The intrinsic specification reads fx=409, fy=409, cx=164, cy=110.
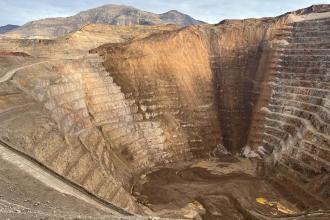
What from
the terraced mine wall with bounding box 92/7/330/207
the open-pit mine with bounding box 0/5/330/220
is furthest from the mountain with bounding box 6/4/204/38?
the terraced mine wall with bounding box 92/7/330/207

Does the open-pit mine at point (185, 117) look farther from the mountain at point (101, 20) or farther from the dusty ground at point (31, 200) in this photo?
the mountain at point (101, 20)

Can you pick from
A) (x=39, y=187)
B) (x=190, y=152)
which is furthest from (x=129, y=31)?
(x=39, y=187)

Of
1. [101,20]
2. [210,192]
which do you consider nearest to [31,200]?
[210,192]

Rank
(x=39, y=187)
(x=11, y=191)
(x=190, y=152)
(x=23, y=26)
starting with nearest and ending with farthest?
1. (x=11, y=191)
2. (x=39, y=187)
3. (x=190, y=152)
4. (x=23, y=26)

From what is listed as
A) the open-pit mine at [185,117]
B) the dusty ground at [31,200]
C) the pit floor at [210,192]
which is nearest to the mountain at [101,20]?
the open-pit mine at [185,117]

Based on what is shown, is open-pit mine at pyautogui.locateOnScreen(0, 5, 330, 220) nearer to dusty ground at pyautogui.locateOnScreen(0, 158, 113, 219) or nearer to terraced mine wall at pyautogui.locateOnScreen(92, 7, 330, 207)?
terraced mine wall at pyautogui.locateOnScreen(92, 7, 330, 207)

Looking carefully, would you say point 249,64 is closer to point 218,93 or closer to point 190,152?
point 218,93
